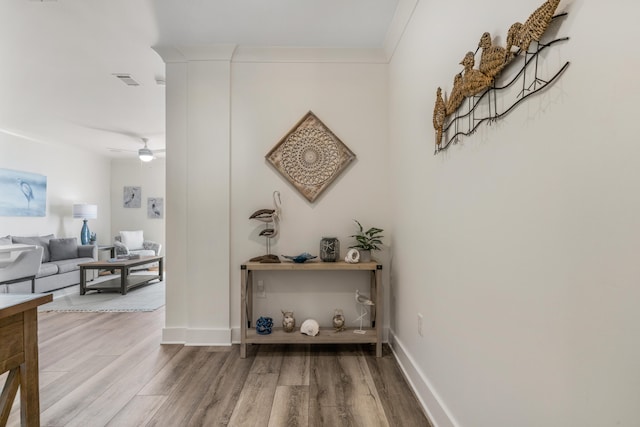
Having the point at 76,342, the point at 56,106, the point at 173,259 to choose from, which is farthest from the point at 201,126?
the point at 56,106

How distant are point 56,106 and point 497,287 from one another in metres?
5.32

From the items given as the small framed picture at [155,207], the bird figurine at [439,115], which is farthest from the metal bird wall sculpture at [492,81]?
the small framed picture at [155,207]

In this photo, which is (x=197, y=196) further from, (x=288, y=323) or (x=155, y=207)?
(x=155, y=207)

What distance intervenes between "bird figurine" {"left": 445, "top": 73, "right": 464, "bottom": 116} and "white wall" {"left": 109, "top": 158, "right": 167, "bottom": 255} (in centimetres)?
730

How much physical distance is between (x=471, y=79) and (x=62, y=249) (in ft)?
21.3

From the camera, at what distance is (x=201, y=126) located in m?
2.73

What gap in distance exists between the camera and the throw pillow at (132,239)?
6535mm

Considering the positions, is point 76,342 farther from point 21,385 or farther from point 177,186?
point 21,385

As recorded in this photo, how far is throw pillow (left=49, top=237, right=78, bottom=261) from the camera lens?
17.0ft

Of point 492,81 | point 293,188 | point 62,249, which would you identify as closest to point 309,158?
point 293,188

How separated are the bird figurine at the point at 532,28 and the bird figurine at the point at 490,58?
47 mm

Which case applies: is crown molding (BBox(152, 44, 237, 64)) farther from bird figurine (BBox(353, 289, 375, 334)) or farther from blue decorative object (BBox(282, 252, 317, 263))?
bird figurine (BBox(353, 289, 375, 334))

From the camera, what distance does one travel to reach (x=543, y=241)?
0.87 metres

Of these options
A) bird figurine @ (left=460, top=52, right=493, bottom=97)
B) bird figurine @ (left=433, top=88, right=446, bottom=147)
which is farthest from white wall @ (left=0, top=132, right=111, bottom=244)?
bird figurine @ (left=460, top=52, right=493, bottom=97)
